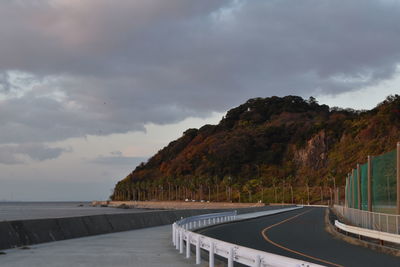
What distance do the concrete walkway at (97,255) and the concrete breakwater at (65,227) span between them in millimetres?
522

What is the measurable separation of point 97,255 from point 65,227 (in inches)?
298

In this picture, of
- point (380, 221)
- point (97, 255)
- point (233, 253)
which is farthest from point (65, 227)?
point (233, 253)

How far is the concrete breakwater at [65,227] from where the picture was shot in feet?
67.7

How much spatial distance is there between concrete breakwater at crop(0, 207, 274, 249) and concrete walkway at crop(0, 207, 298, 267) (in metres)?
0.52

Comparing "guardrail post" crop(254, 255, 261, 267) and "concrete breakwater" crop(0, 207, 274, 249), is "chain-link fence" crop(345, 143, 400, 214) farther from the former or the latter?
"guardrail post" crop(254, 255, 261, 267)

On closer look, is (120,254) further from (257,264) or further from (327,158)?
(327,158)

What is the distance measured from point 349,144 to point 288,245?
17149cm

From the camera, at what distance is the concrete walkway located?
1605 centimetres

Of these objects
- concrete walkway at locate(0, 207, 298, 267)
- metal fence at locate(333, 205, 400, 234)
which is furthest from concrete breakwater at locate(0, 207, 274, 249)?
metal fence at locate(333, 205, 400, 234)

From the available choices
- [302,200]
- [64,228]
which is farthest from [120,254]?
[302,200]

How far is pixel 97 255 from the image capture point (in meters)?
18.2

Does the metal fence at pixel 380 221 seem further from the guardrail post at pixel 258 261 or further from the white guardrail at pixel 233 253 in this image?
the guardrail post at pixel 258 261

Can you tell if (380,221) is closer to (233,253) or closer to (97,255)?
(97,255)

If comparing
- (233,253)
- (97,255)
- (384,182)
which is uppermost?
(384,182)
